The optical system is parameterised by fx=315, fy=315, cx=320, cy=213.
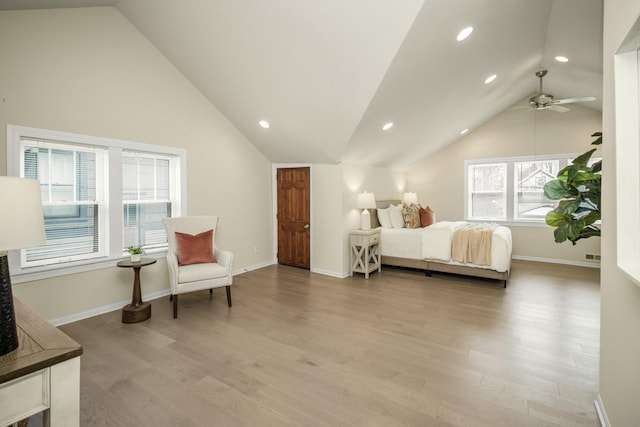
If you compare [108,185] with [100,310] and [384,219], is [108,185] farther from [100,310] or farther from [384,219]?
[384,219]

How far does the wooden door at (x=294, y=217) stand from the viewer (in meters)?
5.72

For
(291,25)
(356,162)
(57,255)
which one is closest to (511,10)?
(291,25)

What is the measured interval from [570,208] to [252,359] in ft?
8.85

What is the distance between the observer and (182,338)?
3.05 metres

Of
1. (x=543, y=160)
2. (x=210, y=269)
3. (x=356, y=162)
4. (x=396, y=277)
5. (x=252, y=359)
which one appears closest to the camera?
(x=252, y=359)

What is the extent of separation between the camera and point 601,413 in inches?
75.1

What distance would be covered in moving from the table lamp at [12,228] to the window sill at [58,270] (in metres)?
2.57

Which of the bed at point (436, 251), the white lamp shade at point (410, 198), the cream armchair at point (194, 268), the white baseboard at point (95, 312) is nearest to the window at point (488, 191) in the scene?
the white lamp shade at point (410, 198)

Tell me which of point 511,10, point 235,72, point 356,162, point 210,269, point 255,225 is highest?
point 511,10

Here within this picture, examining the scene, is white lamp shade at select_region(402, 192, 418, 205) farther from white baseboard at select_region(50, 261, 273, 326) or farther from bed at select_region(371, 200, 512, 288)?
white baseboard at select_region(50, 261, 273, 326)

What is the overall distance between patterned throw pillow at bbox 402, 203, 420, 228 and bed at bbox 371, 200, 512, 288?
26 cm

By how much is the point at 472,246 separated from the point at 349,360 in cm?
314

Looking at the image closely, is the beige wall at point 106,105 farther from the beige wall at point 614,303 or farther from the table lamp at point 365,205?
the beige wall at point 614,303

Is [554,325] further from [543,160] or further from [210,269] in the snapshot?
[543,160]
